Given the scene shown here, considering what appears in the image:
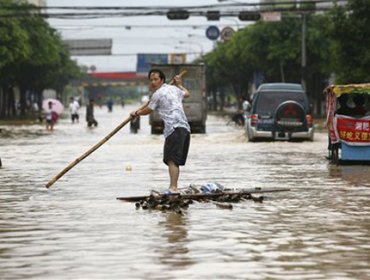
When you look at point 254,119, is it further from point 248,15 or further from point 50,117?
point 248,15

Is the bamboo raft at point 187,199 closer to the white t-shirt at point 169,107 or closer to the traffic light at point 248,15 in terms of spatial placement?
the white t-shirt at point 169,107

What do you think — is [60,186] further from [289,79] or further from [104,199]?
[289,79]

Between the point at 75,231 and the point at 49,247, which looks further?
the point at 75,231

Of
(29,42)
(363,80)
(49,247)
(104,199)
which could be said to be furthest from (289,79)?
(49,247)

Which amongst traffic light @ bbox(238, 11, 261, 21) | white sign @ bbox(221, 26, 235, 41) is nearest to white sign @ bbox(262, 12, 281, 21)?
traffic light @ bbox(238, 11, 261, 21)

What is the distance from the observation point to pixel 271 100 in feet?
125

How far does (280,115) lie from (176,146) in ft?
68.8

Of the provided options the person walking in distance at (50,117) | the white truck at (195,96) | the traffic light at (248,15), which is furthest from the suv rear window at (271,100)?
the traffic light at (248,15)

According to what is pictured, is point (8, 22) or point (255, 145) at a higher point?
point (8, 22)

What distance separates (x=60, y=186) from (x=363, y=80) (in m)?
34.0

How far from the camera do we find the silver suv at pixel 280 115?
3647 cm

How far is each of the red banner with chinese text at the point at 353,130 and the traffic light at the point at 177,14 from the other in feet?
120

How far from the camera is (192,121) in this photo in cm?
4828

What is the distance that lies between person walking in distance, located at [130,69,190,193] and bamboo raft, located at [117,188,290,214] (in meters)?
0.35
